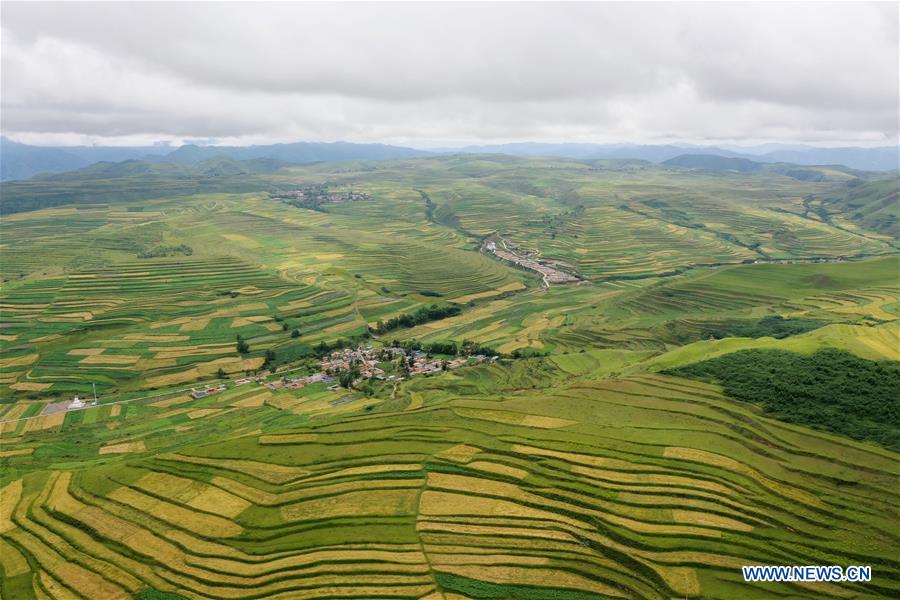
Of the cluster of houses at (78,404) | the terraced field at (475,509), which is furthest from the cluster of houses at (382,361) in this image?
the cluster of houses at (78,404)

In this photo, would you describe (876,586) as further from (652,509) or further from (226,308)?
(226,308)

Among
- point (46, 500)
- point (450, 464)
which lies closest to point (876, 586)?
point (450, 464)

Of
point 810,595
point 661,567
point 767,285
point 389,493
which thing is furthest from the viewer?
point 767,285

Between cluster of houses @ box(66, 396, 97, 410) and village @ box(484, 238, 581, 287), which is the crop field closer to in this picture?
cluster of houses @ box(66, 396, 97, 410)

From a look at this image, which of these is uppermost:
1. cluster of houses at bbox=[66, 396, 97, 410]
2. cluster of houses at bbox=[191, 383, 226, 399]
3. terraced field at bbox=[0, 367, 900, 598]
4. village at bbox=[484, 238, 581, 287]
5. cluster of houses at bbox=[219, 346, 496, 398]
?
village at bbox=[484, 238, 581, 287]

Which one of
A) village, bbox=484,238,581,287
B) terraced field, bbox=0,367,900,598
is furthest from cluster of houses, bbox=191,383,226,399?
village, bbox=484,238,581,287

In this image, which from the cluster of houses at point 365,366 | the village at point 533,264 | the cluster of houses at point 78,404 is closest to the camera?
the cluster of houses at point 78,404

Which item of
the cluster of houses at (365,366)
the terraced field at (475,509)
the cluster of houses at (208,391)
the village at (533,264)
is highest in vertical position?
the village at (533,264)

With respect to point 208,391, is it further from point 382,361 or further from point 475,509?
point 475,509

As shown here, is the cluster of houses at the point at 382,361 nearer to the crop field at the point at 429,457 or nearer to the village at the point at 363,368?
the village at the point at 363,368

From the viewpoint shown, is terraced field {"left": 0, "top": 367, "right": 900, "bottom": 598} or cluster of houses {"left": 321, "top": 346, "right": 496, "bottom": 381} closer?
terraced field {"left": 0, "top": 367, "right": 900, "bottom": 598}

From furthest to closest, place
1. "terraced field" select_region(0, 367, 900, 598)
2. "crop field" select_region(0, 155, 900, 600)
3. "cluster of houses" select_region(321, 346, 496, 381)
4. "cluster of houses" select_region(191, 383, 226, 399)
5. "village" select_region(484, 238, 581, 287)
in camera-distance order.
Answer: "village" select_region(484, 238, 581, 287), "cluster of houses" select_region(321, 346, 496, 381), "cluster of houses" select_region(191, 383, 226, 399), "crop field" select_region(0, 155, 900, 600), "terraced field" select_region(0, 367, 900, 598)
